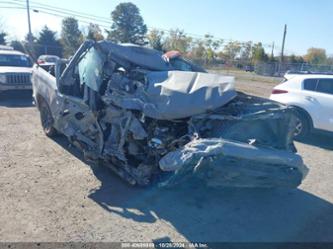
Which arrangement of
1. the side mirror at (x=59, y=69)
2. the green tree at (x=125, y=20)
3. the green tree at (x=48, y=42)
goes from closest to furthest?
the side mirror at (x=59, y=69), the green tree at (x=48, y=42), the green tree at (x=125, y=20)

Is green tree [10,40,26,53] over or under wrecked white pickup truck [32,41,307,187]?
over

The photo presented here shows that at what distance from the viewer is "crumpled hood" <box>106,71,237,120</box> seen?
409 cm

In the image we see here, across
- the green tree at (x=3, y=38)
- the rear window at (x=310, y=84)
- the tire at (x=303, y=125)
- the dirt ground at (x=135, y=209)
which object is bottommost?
the dirt ground at (x=135, y=209)

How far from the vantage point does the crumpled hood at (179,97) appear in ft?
13.4

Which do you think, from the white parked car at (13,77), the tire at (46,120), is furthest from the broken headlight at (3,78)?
the tire at (46,120)

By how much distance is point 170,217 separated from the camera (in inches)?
154

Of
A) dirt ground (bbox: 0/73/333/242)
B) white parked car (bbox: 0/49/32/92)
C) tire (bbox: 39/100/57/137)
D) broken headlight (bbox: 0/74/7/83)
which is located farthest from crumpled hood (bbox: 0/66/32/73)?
dirt ground (bbox: 0/73/333/242)

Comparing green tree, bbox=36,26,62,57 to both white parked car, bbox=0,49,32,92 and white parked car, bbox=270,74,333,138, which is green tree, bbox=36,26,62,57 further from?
white parked car, bbox=270,74,333,138

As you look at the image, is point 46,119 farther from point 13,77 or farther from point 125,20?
point 125,20

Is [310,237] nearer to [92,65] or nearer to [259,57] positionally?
[92,65]

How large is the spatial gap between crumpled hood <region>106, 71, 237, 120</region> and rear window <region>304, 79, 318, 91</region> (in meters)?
4.00

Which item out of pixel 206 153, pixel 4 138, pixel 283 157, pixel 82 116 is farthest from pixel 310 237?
pixel 4 138

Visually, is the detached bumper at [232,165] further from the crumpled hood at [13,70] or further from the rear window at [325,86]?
the crumpled hood at [13,70]

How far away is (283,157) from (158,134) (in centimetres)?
157
